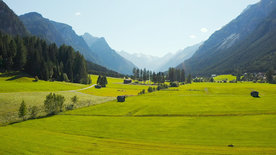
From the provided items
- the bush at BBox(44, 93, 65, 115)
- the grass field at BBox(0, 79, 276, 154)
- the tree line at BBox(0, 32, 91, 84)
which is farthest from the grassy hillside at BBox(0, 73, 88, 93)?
the grass field at BBox(0, 79, 276, 154)

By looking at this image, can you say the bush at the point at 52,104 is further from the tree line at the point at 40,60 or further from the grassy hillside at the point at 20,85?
the tree line at the point at 40,60

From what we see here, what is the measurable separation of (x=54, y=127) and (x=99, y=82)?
4980 inches

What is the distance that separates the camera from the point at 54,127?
50906 millimetres

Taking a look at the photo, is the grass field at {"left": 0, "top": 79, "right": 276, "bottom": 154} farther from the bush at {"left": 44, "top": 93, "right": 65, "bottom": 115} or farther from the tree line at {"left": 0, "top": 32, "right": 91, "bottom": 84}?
the tree line at {"left": 0, "top": 32, "right": 91, "bottom": 84}

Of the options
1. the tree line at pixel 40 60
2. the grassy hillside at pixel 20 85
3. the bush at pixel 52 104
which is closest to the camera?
the bush at pixel 52 104

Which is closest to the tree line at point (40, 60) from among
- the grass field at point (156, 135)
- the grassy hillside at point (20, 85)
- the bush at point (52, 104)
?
the grassy hillside at point (20, 85)

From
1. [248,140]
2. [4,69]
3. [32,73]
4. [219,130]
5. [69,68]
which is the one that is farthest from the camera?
[69,68]

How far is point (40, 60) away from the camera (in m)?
139

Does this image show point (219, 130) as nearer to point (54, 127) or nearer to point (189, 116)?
point (189, 116)

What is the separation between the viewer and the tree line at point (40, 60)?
127375 mm

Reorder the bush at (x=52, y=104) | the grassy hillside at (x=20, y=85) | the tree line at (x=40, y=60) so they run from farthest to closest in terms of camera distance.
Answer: the tree line at (x=40, y=60)
the grassy hillside at (x=20, y=85)
the bush at (x=52, y=104)

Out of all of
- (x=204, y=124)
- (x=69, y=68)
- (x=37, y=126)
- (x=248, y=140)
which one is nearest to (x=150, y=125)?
(x=204, y=124)

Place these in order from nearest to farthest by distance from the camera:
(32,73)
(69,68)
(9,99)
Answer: (9,99), (32,73), (69,68)

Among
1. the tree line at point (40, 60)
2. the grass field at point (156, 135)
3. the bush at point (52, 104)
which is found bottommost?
the grass field at point (156, 135)
